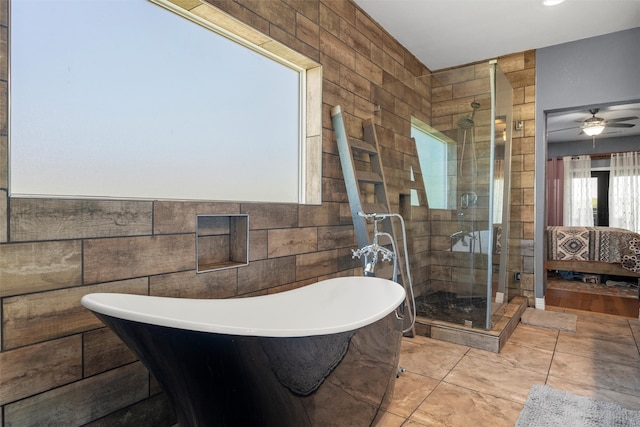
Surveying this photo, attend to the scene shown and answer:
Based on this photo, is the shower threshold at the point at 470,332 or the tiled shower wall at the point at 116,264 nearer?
the tiled shower wall at the point at 116,264

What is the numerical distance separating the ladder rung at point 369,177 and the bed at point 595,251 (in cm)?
416

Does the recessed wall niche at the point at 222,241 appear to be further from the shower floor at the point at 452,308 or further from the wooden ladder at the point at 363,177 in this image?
the shower floor at the point at 452,308

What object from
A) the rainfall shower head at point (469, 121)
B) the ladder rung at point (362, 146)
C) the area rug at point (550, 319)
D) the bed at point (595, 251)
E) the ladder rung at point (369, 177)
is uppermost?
the rainfall shower head at point (469, 121)

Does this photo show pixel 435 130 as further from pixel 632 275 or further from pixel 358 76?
pixel 632 275

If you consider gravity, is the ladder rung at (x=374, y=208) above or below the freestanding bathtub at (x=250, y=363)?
above

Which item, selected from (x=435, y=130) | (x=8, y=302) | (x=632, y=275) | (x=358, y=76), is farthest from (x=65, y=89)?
(x=632, y=275)

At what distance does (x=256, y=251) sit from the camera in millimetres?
2215

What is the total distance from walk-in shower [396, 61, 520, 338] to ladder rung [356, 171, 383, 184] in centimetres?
45

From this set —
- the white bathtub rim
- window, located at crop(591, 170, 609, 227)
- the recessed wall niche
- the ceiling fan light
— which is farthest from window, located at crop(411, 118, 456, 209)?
window, located at crop(591, 170, 609, 227)

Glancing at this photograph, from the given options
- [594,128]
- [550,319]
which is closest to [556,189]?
[594,128]

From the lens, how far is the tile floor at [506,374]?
6.41ft

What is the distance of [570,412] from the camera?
75.8 inches

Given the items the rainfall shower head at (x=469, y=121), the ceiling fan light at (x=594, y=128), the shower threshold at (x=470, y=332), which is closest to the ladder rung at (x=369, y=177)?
the rainfall shower head at (x=469, y=121)

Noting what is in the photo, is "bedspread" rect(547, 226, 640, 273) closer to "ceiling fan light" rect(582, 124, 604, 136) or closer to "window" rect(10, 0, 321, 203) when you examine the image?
"ceiling fan light" rect(582, 124, 604, 136)
